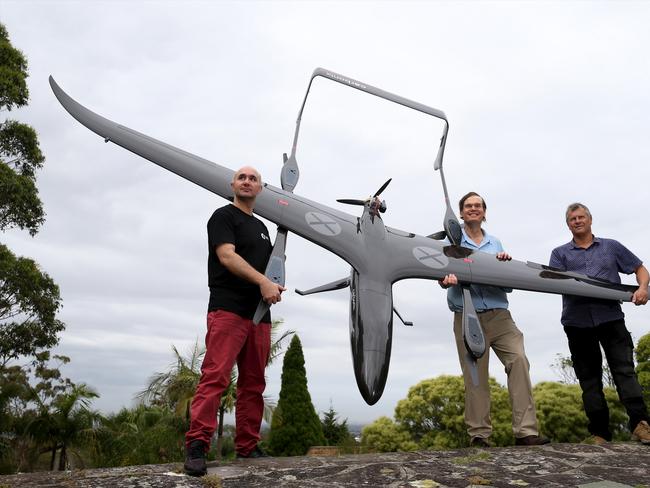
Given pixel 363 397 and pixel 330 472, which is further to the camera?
pixel 363 397

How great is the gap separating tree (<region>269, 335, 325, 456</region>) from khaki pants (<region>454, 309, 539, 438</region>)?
9.61 meters

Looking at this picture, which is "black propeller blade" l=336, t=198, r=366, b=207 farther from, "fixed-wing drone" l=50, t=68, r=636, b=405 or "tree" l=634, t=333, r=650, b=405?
"tree" l=634, t=333, r=650, b=405

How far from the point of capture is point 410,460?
427 centimetres

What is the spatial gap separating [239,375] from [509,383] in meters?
2.53

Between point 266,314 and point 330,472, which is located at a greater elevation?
point 266,314

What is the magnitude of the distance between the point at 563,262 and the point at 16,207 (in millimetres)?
11134

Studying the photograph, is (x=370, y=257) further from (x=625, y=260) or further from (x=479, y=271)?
(x=625, y=260)

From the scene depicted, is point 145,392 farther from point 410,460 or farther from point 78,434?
point 410,460

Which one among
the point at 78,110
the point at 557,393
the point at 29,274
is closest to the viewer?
the point at 78,110

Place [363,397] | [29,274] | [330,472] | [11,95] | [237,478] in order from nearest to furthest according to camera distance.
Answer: [237,478], [330,472], [363,397], [11,95], [29,274]

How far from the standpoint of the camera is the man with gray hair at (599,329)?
5.14 metres

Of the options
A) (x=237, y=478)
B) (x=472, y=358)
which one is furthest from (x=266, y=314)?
(x=472, y=358)

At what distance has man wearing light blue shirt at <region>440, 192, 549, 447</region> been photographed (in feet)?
16.3

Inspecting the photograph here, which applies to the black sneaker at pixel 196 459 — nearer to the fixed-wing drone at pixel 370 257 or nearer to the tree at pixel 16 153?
the fixed-wing drone at pixel 370 257
